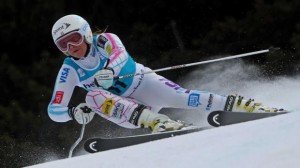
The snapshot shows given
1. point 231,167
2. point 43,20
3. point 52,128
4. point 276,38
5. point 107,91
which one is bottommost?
point 52,128

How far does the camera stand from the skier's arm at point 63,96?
19.6 ft

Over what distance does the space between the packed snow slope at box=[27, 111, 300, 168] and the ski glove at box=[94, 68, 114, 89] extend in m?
1.44

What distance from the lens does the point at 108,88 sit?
6.11 meters

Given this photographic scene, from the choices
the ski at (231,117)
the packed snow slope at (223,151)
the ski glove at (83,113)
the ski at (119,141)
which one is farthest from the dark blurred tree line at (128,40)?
the packed snow slope at (223,151)

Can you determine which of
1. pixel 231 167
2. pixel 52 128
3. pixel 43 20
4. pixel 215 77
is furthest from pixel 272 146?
pixel 43 20

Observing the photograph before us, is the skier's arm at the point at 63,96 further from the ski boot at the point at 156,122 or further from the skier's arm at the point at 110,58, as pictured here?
the ski boot at the point at 156,122

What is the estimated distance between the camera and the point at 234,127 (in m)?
4.29

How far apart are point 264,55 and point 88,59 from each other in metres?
6.80

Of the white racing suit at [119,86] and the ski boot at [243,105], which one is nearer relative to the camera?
the ski boot at [243,105]

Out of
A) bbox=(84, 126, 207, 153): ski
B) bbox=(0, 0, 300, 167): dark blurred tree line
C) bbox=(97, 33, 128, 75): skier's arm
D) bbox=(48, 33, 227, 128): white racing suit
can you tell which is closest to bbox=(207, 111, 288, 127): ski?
bbox=(84, 126, 207, 153): ski

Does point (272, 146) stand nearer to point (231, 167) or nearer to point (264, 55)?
point (231, 167)

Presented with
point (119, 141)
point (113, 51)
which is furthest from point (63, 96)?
point (119, 141)

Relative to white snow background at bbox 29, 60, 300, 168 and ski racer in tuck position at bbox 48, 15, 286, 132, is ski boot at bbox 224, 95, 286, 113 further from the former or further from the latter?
white snow background at bbox 29, 60, 300, 168

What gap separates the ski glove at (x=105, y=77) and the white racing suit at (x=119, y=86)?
6 centimetres
